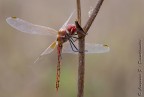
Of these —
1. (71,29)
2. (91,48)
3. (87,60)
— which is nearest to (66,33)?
(71,29)

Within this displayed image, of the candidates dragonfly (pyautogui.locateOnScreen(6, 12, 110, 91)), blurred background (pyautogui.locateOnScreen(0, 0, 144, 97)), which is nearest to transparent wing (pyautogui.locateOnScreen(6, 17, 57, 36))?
dragonfly (pyautogui.locateOnScreen(6, 12, 110, 91))

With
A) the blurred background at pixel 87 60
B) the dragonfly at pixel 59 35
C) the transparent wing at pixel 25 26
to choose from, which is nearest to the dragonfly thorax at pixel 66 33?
the dragonfly at pixel 59 35

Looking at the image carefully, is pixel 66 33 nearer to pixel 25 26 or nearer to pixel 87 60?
pixel 25 26

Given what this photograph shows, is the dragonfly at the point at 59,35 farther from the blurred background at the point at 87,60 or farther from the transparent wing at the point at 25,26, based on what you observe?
the blurred background at the point at 87,60

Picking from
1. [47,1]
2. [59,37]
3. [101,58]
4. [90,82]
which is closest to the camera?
[59,37]

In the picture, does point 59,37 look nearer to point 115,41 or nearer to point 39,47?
point 115,41

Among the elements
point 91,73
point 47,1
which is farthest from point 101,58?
point 47,1

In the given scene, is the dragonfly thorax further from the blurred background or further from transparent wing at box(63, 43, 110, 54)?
the blurred background

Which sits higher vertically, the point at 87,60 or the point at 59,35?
the point at 59,35
